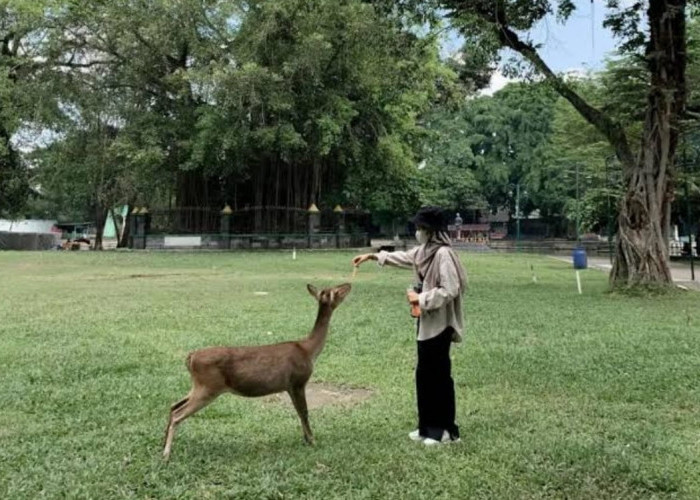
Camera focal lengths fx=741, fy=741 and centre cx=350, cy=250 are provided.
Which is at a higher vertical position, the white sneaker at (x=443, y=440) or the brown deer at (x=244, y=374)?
the brown deer at (x=244, y=374)

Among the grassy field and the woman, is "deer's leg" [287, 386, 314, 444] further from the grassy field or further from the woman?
the woman

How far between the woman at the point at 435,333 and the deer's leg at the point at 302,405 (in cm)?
73

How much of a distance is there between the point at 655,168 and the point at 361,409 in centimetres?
1132

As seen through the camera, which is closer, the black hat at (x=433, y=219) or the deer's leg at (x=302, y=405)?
the deer's leg at (x=302, y=405)

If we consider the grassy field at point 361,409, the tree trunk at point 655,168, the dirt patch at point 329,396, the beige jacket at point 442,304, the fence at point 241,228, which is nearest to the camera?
the grassy field at point 361,409

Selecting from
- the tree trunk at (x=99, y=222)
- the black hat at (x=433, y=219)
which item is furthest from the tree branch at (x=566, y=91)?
the tree trunk at (x=99, y=222)

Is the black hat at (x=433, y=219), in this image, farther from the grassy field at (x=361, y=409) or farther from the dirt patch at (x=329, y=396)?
the dirt patch at (x=329, y=396)

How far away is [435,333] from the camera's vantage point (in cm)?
492

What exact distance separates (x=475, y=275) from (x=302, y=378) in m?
16.0

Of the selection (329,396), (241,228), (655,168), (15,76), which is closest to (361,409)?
(329,396)

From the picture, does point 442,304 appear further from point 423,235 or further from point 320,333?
point 320,333

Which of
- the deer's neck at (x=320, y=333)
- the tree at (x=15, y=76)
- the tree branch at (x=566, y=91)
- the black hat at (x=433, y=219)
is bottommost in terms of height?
the deer's neck at (x=320, y=333)

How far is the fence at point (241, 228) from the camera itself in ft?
118

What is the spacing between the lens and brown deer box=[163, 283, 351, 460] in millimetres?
4516
